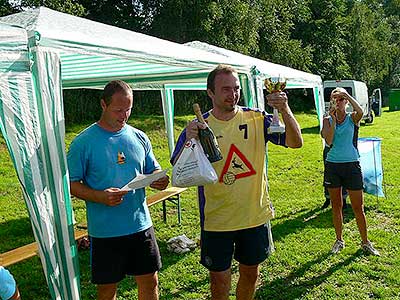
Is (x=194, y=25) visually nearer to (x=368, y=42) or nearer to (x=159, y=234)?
(x=159, y=234)

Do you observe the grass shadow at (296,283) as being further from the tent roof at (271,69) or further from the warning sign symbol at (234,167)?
the tent roof at (271,69)

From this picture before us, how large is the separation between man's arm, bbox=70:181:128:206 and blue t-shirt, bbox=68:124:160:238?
52 millimetres

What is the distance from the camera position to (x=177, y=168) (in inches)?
114

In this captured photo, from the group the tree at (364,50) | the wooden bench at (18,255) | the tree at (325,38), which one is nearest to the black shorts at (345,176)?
the wooden bench at (18,255)

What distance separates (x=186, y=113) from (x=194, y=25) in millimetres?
3922

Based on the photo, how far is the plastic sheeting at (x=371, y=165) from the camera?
6.90 metres

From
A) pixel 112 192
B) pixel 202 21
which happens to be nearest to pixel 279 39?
pixel 202 21

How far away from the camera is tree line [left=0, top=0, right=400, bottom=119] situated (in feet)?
64.3

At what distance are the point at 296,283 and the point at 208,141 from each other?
7.61 ft

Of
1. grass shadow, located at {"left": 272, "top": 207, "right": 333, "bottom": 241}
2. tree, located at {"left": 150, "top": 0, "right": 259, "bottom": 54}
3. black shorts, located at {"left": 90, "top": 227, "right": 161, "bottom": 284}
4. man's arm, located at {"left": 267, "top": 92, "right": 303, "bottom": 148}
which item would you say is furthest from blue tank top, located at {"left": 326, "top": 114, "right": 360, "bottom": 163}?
tree, located at {"left": 150, "top": 0, "right": 259, "bottom": 54}

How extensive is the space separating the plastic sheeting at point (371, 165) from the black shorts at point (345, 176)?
2066 mm

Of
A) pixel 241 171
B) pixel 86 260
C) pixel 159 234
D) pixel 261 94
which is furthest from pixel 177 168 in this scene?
pixel 159 234

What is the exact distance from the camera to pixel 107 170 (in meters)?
2.83

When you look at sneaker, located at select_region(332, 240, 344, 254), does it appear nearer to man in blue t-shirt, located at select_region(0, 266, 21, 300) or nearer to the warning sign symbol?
the warning sign symbol
